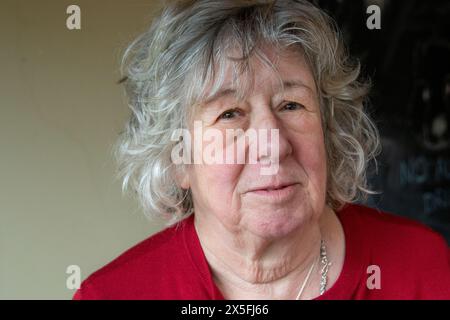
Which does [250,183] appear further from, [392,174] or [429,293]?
[392,174]

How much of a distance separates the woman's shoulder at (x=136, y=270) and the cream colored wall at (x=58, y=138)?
1.56ft

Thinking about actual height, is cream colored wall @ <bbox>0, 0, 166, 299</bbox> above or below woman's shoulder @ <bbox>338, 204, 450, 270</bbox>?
above

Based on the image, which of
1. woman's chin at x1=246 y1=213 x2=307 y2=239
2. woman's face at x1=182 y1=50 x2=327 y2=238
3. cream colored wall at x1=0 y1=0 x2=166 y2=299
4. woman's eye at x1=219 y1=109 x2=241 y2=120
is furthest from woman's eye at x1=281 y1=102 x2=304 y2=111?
cream colored wall at x1=0 y1=0 x2=166 y2=299

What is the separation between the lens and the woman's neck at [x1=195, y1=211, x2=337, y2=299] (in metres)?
1.18

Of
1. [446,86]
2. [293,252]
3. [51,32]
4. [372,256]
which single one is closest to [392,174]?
[446,86]

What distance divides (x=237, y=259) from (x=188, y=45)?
48 centimetres

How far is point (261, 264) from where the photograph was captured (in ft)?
3.90

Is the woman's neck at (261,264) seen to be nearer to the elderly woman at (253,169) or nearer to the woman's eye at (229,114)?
the elderly woman at (253,169)

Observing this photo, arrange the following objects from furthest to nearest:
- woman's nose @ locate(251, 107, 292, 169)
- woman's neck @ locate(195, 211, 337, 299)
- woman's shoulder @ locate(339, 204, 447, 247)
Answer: woman's shoulder @ locate(339, 204, 447, 247), woman's neck @ locate(195, 211, 337, 299), woman's nose @ locate(251, 107, 292, 169)

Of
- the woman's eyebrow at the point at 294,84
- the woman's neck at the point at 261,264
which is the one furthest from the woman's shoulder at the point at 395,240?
the woman's eyebrow at the point at 294,84

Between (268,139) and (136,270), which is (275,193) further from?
(136,270)

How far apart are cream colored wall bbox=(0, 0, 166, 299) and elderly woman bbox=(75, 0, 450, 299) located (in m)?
0.40

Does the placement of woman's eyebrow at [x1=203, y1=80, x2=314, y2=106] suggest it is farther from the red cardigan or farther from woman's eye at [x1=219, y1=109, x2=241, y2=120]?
the red cardigan

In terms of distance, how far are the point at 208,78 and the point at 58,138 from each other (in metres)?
0.75
